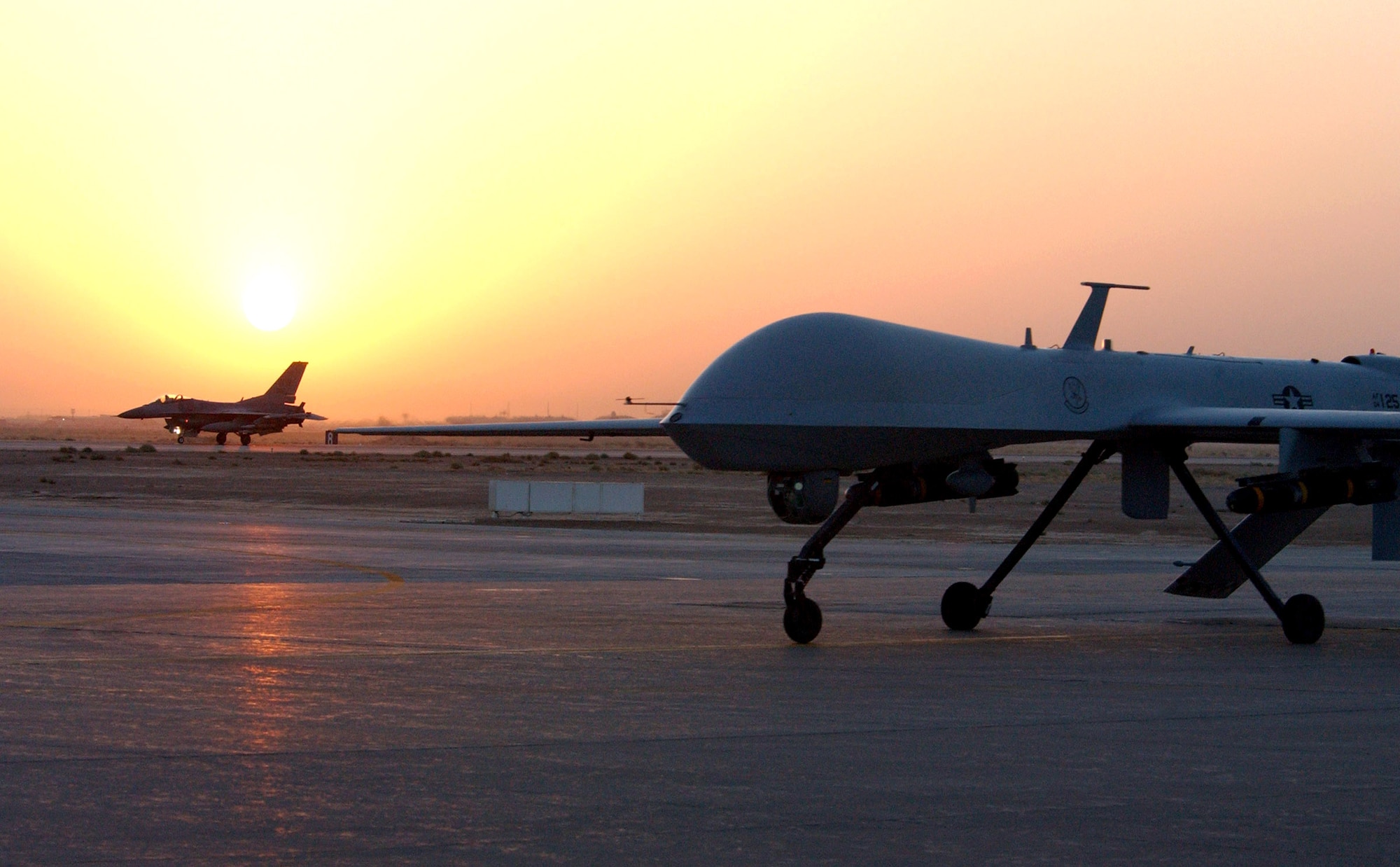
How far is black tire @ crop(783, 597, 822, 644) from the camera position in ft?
49.9

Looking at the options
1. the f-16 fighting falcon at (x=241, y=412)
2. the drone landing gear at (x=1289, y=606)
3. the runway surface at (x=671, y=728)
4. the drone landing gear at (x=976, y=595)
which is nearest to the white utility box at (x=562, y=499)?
the runway surface at (x=671, y=728)

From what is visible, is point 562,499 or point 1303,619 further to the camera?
point 562,499

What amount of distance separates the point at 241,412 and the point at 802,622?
456 feet

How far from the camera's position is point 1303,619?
16.1 m

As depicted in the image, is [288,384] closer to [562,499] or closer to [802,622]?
[562,499]

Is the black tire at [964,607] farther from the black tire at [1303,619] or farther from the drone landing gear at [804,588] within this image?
the black tire at [1303,619]

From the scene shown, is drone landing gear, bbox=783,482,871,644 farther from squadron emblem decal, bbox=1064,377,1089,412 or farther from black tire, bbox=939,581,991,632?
squadron emblem decal, bbox=1064,377,1089,412

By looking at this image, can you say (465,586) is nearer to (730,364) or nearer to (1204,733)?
(730,364)

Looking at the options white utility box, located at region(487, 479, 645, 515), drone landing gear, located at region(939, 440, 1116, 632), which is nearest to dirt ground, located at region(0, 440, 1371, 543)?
white utility box, located at region(487, 479, 645, 515)

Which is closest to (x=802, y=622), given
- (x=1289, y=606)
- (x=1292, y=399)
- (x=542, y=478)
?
(x=1289, y=606)

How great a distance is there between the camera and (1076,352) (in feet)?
53.7

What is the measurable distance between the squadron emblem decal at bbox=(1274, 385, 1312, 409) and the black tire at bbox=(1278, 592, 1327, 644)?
232cm

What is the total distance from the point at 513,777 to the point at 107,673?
5183 mm

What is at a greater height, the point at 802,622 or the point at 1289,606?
the point at 1289,606
